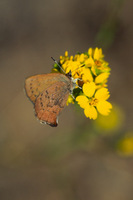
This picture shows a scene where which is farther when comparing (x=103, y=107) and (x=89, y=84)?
(x=103, y=107)

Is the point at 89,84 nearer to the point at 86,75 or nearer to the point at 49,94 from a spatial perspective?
the point at 86,75

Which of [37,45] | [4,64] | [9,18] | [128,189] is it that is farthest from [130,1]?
[128,189]

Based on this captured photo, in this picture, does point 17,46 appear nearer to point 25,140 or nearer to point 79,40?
point 79,40

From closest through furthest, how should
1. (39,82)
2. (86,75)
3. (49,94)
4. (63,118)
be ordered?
1. (39,82)
2. (49,94)
3. (86,75)
4. (63,118)

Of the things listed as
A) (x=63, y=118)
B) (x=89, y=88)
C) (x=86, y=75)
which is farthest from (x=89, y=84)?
(x=63, y=118)

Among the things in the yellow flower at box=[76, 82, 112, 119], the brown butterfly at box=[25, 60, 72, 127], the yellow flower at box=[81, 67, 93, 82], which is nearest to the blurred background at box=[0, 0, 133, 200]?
the yellow flower at box=[81, 67, 93, 82]

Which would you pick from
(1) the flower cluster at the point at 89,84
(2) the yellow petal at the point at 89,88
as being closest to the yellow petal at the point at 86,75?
(1) the flower cluster at the point at 89,84

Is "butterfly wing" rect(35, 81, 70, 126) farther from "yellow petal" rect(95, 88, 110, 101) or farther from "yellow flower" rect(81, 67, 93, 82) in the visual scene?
"yellow petal" rect(95, 88, 110, 101)

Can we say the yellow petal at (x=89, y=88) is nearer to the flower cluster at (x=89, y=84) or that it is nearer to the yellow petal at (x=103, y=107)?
the flower cluster at (x=89, y=84)
